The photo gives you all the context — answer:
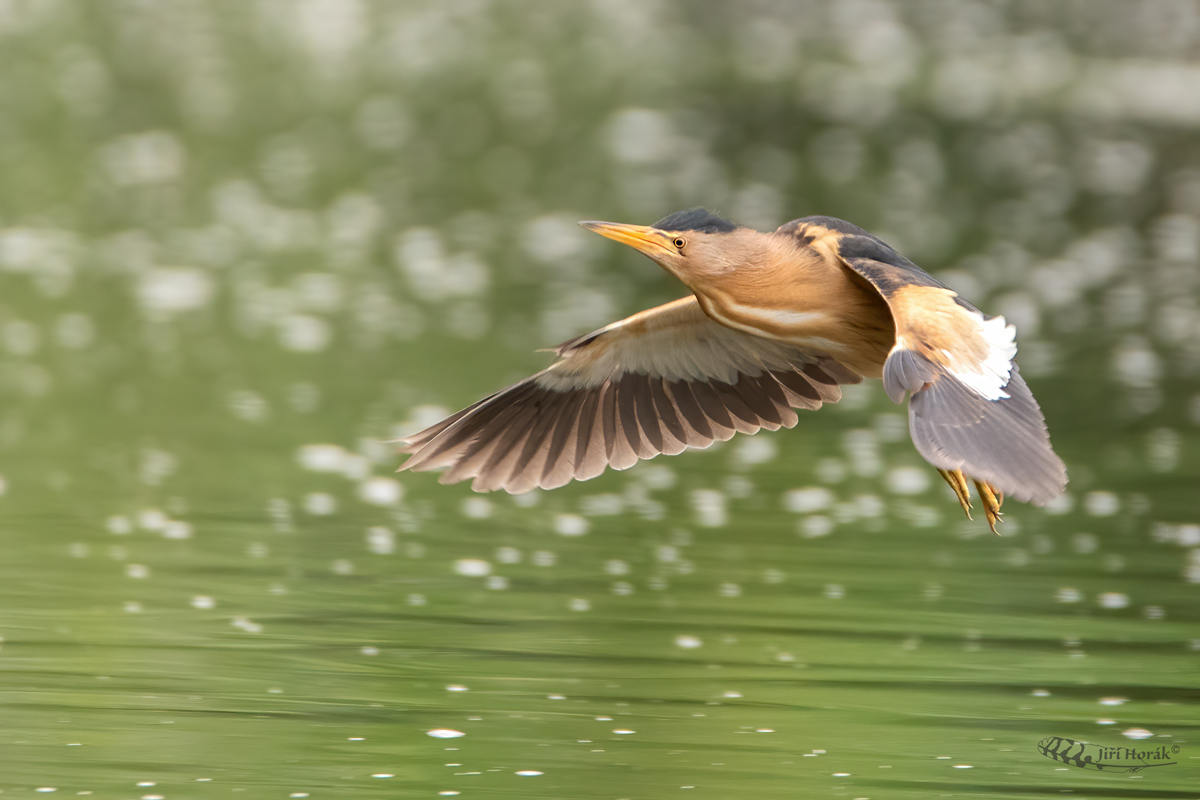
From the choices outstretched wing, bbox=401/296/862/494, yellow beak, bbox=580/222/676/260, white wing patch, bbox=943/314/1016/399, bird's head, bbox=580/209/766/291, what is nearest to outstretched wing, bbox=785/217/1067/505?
white wing patch, bbox=943/314/1016/399

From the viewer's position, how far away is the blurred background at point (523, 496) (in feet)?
20.5

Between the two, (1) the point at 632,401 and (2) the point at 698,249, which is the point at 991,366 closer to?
(2) the point at 698,249

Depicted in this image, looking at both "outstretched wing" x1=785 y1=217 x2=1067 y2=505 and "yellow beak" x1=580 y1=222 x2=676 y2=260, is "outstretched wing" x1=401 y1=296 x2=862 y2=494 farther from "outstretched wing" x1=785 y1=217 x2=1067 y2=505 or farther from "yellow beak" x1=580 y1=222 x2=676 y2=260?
"outstretched wing" x1=785 y1=217 x2=1067 y2=505

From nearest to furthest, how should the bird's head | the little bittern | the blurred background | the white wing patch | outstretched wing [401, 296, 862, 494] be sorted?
the little bittern, the white wing patch, the blurred background, the bird's head, outstretched wing [401, 296, 862, 494]

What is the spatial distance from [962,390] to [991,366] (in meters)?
0.31

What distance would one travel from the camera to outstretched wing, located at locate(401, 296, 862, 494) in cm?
714

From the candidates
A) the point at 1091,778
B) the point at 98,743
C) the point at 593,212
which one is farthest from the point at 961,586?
the point at 593,212

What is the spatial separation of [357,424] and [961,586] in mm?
4412

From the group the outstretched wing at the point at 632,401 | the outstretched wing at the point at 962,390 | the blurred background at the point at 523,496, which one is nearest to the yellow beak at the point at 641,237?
the outstretched wing at the point at 632,401

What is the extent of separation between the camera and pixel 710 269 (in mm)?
6555

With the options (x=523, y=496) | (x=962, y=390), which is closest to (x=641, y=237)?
(x=962, y=390)

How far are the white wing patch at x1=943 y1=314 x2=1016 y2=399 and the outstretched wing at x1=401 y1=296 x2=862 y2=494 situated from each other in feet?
4.83

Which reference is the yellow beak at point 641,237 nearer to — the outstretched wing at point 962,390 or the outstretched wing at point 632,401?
the outstretched wing at point 632,401

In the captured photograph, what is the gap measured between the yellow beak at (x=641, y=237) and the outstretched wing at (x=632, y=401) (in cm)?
56
